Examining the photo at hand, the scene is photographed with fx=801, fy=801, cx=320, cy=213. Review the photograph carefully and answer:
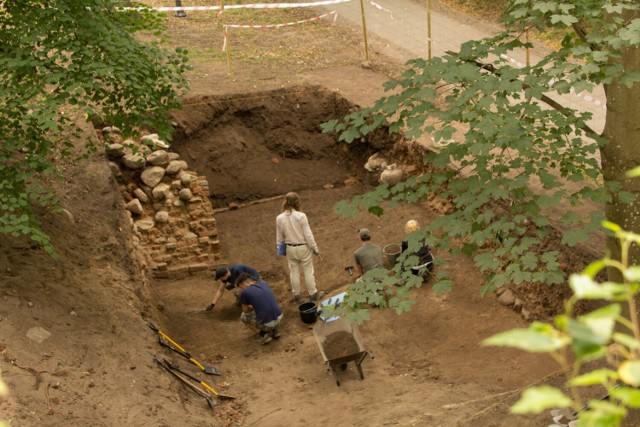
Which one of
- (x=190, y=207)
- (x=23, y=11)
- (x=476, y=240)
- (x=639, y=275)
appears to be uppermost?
(x=639, y=275)

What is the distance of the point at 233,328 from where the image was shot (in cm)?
1116

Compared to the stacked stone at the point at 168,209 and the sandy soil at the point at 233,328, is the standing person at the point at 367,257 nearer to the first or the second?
the sandy soil at the point at 233,328

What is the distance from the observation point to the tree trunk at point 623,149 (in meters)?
6.43

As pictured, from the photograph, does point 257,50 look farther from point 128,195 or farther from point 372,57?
point 128,195

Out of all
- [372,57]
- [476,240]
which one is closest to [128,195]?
[372,57]

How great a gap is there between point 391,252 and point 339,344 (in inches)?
114

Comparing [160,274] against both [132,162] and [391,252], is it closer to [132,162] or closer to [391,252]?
[132,162]

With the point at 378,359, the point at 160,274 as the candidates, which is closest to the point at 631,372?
the point at 378,359

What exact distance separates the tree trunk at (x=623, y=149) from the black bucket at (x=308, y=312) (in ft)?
16.4

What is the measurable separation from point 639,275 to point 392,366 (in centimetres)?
840

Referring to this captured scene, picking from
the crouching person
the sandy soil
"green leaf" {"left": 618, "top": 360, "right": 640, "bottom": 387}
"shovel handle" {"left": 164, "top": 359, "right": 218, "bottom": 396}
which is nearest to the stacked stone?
the sandy soil

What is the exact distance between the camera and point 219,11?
21266 mm

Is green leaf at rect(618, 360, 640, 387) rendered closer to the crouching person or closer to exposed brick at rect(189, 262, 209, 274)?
the crouching person

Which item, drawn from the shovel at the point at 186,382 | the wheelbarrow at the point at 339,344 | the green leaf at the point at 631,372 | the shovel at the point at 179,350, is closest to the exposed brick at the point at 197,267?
the shovel at the point at 179,350
